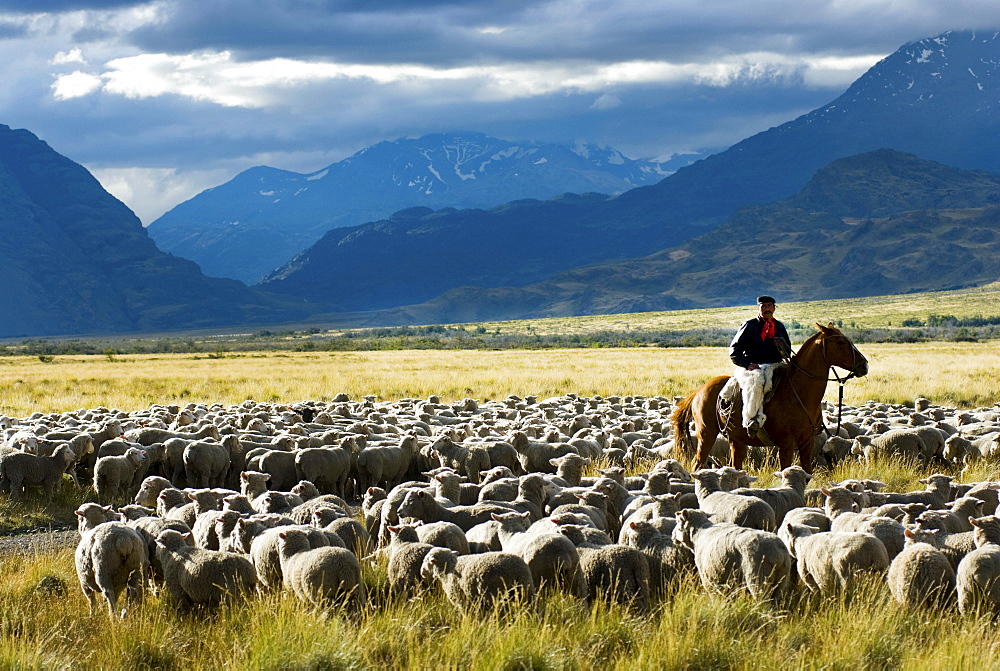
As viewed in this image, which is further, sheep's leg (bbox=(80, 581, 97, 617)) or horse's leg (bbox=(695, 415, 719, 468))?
horse's leg (bbox=(695, 415, 719, 468))

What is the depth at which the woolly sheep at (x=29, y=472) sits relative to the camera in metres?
15.5

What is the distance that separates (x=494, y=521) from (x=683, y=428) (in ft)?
27.1

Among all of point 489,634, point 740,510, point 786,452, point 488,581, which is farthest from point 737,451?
point 489,634

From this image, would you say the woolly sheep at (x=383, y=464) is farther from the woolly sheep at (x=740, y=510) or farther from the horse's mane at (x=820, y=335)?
the woolly sheep at (x=740, y=510)

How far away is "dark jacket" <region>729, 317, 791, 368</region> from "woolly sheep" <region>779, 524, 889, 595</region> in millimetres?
6744

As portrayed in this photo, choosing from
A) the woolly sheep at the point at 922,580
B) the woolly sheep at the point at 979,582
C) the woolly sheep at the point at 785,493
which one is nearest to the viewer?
the woolly sheep at the point at 979,582

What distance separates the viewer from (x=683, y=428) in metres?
17.8

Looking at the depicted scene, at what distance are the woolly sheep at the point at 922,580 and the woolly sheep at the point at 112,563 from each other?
6620 millimetres

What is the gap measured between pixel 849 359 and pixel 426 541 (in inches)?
338

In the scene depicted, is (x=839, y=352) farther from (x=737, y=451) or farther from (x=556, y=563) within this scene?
(x=556, y=563)

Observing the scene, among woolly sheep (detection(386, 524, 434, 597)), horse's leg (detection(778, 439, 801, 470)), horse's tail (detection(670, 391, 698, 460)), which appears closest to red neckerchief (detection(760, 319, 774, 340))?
horse's leg (detection(778, 439, 801, 470))

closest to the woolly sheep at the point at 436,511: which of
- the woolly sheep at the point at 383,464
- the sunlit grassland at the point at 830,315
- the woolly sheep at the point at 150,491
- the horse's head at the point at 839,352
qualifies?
the woolly sheep at the point at 150,491

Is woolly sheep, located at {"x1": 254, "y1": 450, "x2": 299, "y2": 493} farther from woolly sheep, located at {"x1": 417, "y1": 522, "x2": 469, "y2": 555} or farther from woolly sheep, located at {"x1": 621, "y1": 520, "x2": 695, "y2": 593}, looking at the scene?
woolly sheep, located at {"x1": 621, "y1": 520, "x2": 695, "y2": 593}

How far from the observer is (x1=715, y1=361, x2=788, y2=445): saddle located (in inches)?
627
